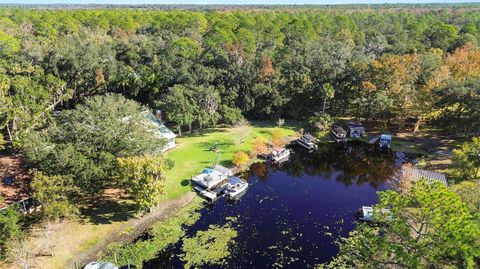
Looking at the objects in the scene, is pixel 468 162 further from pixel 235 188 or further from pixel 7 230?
pixel 7 230

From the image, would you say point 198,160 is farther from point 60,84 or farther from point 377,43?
point 377,43

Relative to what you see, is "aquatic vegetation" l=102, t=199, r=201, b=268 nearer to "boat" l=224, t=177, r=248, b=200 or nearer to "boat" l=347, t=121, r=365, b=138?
"boat" l=224, t=177, r=248, b=200

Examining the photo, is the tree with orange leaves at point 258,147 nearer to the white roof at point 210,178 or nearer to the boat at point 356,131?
the white roof at point 210,178

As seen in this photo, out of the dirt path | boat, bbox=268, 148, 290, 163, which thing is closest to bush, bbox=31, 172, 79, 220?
the dirt path

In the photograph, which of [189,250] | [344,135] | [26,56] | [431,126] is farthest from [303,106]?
[26,56]

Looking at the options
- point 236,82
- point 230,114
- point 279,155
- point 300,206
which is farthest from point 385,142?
point 236,82

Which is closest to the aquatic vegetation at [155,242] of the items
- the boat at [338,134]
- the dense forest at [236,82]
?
the dense forest at [236,82]
